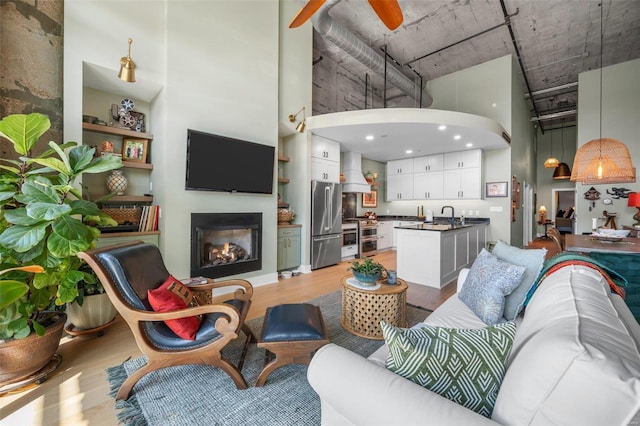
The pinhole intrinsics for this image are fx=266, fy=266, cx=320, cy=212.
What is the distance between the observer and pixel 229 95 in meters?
3.66

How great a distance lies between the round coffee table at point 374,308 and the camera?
2307 mm

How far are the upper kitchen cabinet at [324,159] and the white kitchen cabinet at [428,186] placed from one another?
2.69 m

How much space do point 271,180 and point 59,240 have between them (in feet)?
8.82

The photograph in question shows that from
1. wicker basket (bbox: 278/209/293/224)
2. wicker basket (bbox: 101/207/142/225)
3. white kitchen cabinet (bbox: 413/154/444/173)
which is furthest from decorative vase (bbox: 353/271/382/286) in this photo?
white kitchen cabinet (bbox: 413/154/444/173)

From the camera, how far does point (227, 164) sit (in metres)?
3.62

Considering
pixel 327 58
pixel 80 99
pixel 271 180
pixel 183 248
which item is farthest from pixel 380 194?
pixel 80 99

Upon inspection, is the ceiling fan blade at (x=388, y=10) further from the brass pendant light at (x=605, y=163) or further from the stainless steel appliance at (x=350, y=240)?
the stainless steel appliance at (x=350, y=240)

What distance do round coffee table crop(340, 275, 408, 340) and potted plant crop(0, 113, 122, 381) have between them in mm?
2061

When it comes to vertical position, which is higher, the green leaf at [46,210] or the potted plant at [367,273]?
the green leaf at [46,210]

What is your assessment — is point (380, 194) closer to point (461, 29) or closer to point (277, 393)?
point (461, 29)

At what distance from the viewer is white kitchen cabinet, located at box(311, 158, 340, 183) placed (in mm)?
5030

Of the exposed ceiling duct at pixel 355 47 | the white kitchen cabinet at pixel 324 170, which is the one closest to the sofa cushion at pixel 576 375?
the exposed ceiling duct at pixel 355 47

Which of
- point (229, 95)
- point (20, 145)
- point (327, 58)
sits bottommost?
point (20, 145)

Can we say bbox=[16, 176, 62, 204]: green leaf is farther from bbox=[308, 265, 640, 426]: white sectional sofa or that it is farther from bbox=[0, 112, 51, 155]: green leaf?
bbox=[308, 265, 640, 426]: white sectional sofa
